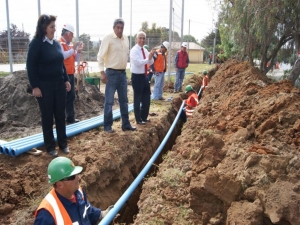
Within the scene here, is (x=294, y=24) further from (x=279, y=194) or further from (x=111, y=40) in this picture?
(x=279, y=194)

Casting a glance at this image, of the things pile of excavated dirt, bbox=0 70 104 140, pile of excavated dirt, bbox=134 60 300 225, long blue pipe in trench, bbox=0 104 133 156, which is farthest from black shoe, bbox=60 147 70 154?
pile of excavated dirt, bbox=0 70 104 140

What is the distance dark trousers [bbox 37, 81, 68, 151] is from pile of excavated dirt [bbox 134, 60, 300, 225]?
1675 millimetres

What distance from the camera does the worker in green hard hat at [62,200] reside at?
2199mm

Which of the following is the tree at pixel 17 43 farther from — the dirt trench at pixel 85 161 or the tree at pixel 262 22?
the tree at pixel 262 22

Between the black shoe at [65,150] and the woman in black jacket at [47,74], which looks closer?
the woman in black jacket at [47,74]

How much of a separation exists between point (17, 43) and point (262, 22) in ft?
40.9

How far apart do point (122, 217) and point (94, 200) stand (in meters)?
0.58

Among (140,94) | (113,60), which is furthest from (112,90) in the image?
(140,94)

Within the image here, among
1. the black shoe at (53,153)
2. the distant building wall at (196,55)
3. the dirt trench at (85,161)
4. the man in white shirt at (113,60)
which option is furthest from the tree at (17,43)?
the distant building wall at (196,55)

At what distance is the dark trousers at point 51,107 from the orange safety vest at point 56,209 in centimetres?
237

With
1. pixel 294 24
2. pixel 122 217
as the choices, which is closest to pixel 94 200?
pixel 122 217

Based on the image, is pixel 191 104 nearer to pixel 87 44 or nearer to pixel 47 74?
pixel 47 74

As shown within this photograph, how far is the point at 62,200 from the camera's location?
2357 millimetres

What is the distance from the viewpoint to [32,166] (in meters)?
4.27
